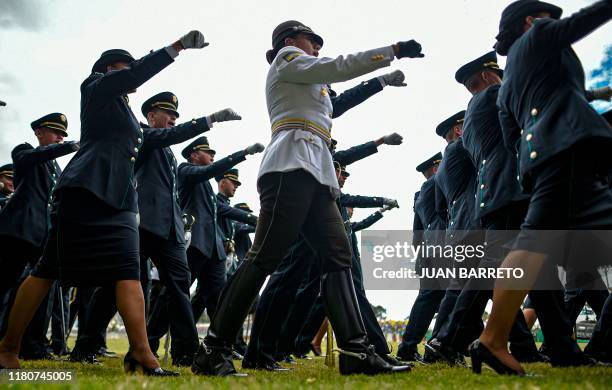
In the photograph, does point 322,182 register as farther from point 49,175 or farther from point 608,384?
point 49,175

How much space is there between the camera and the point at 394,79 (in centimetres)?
479

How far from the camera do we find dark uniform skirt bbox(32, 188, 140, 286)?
13.1 ft

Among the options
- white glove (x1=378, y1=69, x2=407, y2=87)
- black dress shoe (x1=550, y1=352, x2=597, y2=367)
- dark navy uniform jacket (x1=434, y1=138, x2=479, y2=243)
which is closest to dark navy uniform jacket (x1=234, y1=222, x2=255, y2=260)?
dark navy uniform jacket (x1=434, y1=138, x2=479, y2=243)

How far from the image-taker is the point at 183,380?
3303mm

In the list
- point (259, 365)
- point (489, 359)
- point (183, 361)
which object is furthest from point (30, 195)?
point (489, 359)

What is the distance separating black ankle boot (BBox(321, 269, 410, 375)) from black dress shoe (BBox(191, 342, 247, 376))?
0.71m

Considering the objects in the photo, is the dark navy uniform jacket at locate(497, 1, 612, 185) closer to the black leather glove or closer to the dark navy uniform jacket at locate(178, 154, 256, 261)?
the black leather glove

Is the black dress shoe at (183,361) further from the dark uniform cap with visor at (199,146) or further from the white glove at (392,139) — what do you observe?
the dark uniform cap with visor at (199,146)

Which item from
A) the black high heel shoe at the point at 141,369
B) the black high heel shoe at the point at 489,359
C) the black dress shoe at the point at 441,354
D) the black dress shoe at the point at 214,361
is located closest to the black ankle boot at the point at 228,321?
the black dress shoe at the point at 214,361

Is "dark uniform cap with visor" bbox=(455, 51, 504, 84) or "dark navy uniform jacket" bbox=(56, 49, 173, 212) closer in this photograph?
"dark navy uniform jacket" bbox=(56, 49, 173, 212)

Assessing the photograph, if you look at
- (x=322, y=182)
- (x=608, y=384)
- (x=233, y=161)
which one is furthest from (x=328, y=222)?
(x=233, y=161)

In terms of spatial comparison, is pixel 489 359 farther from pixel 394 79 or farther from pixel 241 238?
pixel 241 238

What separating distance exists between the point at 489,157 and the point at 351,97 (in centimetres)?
128

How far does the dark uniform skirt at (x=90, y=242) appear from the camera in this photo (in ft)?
13.1
